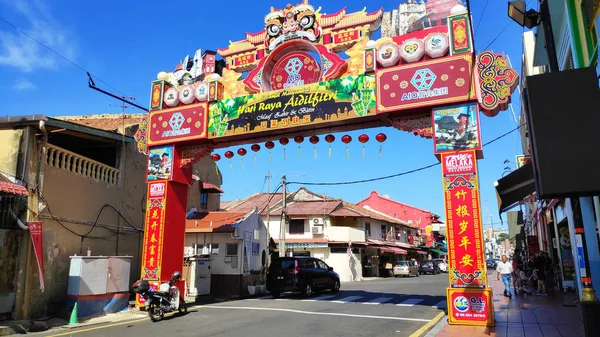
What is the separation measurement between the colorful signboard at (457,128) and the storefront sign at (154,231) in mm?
8771

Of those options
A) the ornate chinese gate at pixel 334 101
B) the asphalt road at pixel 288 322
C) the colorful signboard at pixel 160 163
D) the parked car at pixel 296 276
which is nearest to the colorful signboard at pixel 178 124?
the ornate chinese gate at pixel 334 101

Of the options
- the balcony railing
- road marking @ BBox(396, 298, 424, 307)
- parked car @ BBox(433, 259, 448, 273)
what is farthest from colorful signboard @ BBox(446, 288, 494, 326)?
parked car @ BBox(433, 259, 448, 273)

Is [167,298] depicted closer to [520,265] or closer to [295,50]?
[295,50]

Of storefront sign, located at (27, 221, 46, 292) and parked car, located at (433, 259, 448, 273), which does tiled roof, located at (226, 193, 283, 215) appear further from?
storefront sign, located at (27, 221, 46, 292)

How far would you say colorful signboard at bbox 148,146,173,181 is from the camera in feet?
46.5

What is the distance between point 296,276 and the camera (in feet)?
56.7

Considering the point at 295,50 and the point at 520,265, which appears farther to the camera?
the point at 520,265

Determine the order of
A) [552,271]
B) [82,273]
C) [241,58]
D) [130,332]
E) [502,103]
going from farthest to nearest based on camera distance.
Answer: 1. [552,271]
2. [241,58]
3. [82,273]
4. [502,103]
5. [130,332]

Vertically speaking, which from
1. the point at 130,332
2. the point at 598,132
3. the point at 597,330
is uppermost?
the point at 598,132

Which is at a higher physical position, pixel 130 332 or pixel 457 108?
pixel 457 108

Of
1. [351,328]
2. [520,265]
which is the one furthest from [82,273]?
[520,265]

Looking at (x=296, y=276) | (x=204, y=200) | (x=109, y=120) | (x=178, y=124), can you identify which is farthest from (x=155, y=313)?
(x=204, y=200)

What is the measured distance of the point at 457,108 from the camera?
35.1ft

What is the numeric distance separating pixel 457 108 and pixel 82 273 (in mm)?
10674
